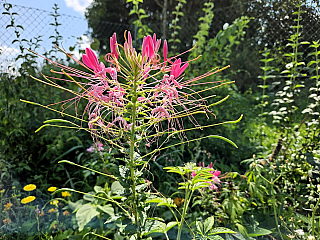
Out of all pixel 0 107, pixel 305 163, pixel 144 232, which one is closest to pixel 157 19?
pixel 0 107

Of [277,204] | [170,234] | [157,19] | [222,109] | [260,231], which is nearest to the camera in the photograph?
[260,231]

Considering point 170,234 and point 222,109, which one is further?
point 222,109

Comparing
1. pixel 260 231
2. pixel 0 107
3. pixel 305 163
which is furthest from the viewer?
pixel 0 107

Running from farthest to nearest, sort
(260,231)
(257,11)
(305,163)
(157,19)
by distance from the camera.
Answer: (157,19), (257,11), (305,163), (260,231)

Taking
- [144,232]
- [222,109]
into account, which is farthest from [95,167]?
[222,109]

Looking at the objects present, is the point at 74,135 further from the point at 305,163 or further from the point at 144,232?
the point at 305,163

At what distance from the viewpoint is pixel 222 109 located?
9.29 feet

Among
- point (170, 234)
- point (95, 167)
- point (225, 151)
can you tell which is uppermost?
point (95, 167)

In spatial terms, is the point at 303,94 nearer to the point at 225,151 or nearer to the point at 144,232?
the point at 225,151

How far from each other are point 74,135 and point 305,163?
2284mm

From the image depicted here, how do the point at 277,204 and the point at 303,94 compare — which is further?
the point at 303,94

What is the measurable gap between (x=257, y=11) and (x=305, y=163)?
373 cm

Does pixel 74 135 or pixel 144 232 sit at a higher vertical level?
pixel 74 135

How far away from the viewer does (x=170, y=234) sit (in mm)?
1523
